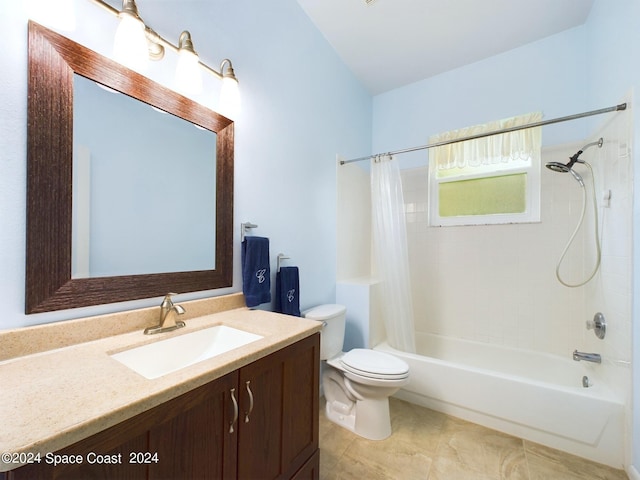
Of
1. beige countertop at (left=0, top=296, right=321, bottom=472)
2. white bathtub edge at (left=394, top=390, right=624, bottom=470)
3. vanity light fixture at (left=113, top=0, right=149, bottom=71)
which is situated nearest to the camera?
beige countertop at (left=0, top=296, right=321, bottom=472)

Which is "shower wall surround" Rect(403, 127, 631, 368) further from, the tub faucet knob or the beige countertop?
the beige countertop

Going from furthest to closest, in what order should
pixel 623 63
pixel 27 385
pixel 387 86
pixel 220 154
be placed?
pixel 387 86 → pixel 623 63 → pixel 220 154 → pixel 27 385

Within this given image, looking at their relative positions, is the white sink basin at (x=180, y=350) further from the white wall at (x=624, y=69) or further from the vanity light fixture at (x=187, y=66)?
the white wall at (x=624, y=69)

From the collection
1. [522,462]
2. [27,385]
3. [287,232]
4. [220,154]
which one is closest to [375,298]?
[287,232]

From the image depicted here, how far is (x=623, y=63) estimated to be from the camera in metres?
1.49

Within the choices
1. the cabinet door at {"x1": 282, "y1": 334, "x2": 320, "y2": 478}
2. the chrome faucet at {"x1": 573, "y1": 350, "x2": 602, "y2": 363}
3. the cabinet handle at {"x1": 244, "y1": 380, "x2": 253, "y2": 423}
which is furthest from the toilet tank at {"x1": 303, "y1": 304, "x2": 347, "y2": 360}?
the chrome faucet at {"x1": 573, "y1": 350, "x2": 602, "y2": 363}

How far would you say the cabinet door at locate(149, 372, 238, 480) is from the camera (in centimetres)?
67

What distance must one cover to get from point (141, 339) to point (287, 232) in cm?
100

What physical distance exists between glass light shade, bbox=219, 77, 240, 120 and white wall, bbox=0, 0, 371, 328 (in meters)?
0.06

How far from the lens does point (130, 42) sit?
0.96m

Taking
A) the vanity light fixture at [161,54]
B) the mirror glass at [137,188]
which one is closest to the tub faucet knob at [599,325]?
the mirror glass at [137,188]

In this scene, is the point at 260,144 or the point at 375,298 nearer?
the point at 260,144

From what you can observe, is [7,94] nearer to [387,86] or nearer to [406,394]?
[406,394]

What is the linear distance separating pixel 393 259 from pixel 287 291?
0.97 metres
